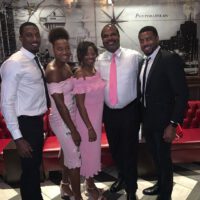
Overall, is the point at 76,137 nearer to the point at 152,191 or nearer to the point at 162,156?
the point at 162,156

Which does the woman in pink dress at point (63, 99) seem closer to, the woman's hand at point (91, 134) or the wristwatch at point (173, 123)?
the woman's hand at point (91, 134)

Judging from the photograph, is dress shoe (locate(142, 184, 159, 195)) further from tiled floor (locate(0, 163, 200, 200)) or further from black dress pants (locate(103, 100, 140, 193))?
black dress pants (locate(103, 100, 140, 193))

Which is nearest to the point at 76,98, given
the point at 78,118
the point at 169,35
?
the point at 78,118

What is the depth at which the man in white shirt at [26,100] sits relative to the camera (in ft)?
7.15

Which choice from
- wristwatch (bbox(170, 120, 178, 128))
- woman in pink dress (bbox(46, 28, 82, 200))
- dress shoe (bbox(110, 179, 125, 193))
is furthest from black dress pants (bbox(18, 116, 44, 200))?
wristwatch (bbox(170, 120, 178, 128))

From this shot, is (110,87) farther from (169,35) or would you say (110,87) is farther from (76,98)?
(169,35)

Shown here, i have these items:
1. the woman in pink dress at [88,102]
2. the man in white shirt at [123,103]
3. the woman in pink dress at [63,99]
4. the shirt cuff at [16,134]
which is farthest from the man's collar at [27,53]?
the man in white shirt at [123,103]

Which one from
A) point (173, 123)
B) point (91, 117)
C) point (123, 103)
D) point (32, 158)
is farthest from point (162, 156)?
point (32, 158)

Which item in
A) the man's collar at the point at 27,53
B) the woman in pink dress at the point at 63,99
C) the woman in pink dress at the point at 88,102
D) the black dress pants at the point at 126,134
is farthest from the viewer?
the black dress pants at the point at 126,134

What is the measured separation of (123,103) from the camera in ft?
8.79

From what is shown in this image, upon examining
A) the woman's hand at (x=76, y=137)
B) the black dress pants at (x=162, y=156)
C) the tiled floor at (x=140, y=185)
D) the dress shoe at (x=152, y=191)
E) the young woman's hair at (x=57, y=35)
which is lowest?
the tiled floor at (x=140, y=185)

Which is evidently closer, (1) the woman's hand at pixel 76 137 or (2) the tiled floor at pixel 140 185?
(1) the woman's hand at pixel 76 137

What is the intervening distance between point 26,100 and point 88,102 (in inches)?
22.5

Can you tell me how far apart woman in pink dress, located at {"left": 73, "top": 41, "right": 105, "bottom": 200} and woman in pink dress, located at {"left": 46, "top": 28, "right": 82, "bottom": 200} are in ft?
0.28
